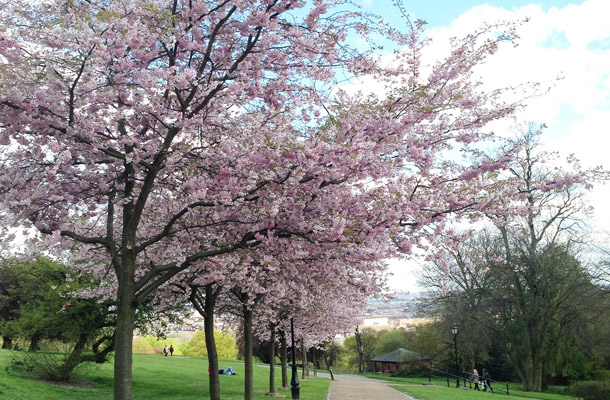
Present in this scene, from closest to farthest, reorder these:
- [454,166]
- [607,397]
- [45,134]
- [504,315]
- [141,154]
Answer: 1. [45,134]
2. [141,154]
3. [454,166]
4. [607,397]
5. [504,315]

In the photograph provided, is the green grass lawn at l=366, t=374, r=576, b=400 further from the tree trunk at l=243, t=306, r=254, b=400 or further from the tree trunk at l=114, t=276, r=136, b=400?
the tree trunk at l=114, t=276, r=136, b=400

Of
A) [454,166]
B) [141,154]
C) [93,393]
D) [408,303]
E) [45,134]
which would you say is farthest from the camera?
[408,303]

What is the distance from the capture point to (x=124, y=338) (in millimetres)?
7660

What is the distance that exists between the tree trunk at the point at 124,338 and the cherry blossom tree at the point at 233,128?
2 cm

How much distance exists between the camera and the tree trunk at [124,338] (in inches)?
293

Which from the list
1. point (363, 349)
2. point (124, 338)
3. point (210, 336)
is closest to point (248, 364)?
point (210, 336)

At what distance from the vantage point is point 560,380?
39.7 meters

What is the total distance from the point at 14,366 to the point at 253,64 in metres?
18.2

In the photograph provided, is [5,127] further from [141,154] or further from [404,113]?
[404,113]

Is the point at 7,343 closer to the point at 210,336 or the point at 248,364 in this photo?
the point at 248,364

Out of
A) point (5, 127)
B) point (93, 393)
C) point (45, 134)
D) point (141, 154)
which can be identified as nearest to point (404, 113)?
point (141, 154)

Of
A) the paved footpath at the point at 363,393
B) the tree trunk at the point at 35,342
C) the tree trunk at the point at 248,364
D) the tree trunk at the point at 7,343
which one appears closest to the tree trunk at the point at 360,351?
the paved footpath at the point at 363,393

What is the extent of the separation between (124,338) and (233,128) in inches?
148

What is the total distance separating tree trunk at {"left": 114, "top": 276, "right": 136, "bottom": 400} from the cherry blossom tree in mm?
23
